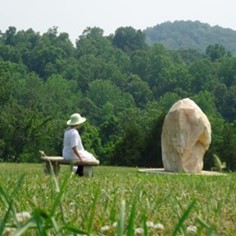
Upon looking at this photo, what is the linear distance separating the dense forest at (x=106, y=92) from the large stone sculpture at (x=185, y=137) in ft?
42.7

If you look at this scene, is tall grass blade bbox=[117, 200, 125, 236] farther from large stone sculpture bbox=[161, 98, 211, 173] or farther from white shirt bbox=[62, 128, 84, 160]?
large stone sculpture bbox=[161, 98, 211, 173]

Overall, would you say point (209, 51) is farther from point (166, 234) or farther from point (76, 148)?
point (166, 234)

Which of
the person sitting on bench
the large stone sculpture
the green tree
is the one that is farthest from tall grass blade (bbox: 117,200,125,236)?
the green tree

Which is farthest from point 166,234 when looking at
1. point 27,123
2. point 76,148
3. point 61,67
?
point 61,67

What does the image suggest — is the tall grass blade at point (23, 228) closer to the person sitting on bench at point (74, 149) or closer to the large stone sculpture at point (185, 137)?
the person sitting on bench at point (74, 149)

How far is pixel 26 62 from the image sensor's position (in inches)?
4040

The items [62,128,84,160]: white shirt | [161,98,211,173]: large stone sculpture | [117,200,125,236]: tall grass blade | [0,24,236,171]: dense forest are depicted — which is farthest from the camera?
[0,24,236,171]: dense forest

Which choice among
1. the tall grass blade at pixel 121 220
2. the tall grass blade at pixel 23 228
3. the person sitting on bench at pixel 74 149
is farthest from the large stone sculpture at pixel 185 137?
the tall grass blade at pixel 23 228

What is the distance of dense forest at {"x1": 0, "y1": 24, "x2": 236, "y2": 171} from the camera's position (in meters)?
39.8

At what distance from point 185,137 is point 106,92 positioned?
67.8 metres

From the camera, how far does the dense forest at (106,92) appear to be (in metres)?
39.8

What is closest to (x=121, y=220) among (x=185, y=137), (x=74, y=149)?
(x=74, y=149)

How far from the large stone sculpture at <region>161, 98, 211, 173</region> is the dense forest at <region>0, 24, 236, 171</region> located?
42.7 feet

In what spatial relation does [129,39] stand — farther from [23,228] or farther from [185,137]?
[23,228]
